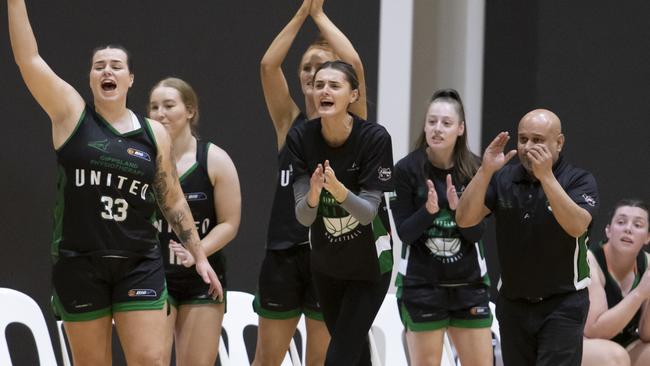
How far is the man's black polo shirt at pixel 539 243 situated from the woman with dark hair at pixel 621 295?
3.83ft

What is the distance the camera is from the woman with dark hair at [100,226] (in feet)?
14.8

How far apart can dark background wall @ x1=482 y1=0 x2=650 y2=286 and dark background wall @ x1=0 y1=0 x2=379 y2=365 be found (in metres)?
1.35

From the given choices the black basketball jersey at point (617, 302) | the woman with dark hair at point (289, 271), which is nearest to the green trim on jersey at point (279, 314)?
the woman with dark hair at point (289, 271)

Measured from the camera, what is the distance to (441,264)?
571 centimetres

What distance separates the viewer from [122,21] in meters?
7.20

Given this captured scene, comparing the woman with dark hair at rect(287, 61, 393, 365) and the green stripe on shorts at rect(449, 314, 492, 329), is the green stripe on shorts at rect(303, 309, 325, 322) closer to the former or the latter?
the woman with dark hair at rect(287, 61, 393, 365)

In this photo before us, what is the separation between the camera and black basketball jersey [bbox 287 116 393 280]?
4855 millimetres

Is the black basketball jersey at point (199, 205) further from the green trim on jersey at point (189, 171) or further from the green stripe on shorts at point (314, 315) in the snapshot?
the green stripe on shorts at point (314, 315)

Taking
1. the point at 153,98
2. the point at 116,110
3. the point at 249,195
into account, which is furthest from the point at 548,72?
the point at 116,110

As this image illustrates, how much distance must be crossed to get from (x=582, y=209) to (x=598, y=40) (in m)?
3.76

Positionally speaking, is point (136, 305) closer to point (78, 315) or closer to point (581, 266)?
point (78, 315)

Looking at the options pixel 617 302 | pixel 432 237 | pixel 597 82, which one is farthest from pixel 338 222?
pixel 597 82

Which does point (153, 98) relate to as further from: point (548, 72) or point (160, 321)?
point (548, 72)

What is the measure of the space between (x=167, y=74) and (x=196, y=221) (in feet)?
6.97
